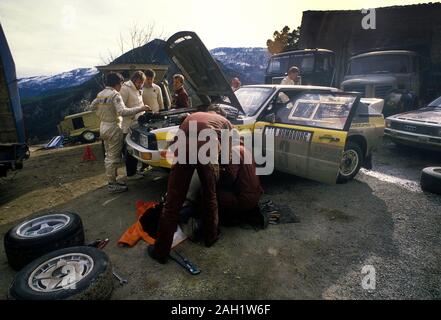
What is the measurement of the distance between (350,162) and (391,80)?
17.6ft

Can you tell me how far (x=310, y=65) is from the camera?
10.4m

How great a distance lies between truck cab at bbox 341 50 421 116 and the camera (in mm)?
8305

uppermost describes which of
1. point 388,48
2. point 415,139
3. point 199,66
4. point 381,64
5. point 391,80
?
point 388,48

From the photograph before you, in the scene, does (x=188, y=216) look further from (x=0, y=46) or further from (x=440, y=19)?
(x=440, y=19)

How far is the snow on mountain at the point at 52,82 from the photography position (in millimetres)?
18859

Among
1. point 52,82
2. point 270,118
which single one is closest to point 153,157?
point 270,118

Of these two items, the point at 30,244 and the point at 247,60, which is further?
the point at 247,60

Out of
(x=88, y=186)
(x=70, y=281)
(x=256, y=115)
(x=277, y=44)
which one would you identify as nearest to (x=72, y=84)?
(x=277, y=44)

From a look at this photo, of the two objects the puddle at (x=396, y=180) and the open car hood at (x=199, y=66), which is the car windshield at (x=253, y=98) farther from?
the puddle at (x=396, y=180)

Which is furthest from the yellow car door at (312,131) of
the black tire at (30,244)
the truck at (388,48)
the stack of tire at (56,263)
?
the truck at (388,48)

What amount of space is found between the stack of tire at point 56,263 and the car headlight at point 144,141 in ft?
4.65

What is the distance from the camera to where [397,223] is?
356 centimetres

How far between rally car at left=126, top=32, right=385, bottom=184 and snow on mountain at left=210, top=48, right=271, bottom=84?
14956mm

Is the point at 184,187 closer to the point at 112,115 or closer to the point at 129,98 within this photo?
the point at 112,115
